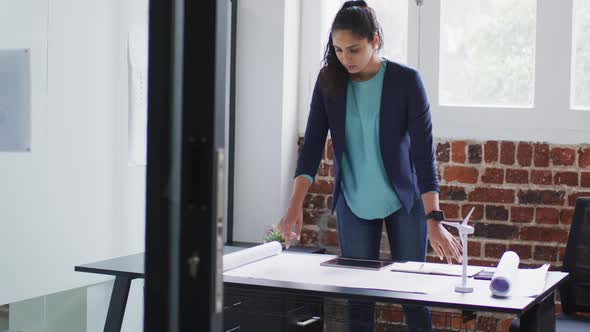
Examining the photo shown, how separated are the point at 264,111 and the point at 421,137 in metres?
1.56

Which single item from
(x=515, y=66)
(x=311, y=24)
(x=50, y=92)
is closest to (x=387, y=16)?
(x=311, y=24)

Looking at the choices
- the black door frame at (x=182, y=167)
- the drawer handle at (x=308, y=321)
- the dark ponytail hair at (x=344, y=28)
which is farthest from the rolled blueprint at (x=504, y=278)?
the black door frame at (x=182, y=167)

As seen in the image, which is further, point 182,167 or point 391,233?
point 391,233

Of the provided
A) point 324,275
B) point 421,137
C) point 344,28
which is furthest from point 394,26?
point 324,275

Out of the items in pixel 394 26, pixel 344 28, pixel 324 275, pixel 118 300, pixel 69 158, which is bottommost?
pixel 118 300

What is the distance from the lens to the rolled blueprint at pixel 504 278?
6.41 ft

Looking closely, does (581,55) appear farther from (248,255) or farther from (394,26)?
(248,255)

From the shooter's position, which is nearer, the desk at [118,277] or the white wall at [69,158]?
the desk at [118,277]

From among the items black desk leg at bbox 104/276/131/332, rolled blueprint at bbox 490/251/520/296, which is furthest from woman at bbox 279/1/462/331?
black desk leg at bbox 104/276/131/332

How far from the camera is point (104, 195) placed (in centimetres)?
319

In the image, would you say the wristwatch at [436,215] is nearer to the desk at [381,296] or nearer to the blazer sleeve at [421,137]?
the blazer sleeve at [421,137]

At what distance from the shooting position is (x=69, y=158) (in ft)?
9.79

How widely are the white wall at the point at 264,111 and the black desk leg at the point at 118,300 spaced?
1.70 metres

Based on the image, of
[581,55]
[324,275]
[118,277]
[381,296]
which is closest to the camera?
[381,296]
